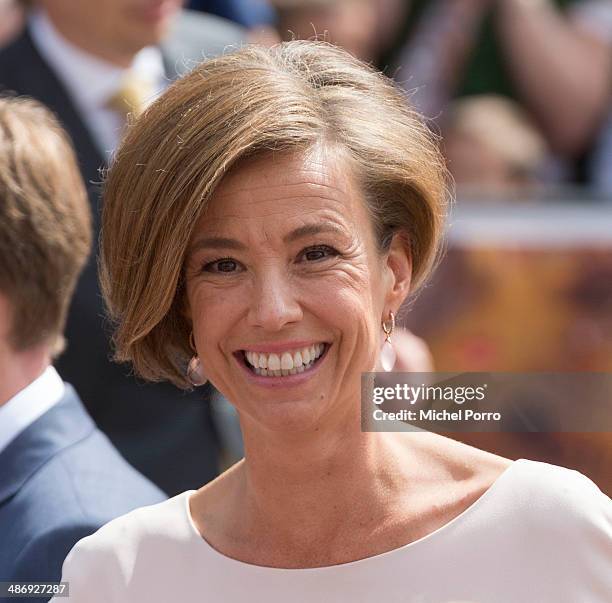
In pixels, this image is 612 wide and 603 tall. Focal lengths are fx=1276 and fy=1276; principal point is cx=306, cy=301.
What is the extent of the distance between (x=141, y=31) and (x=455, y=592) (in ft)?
5.81

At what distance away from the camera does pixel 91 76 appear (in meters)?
3.06

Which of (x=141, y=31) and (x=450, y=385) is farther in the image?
(x=141, y=31)

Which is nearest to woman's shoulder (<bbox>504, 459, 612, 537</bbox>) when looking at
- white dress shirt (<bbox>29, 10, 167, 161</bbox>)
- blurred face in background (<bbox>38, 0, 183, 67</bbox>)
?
white dress shirt (<bbox>29, 10, 167, 161</bbox>)

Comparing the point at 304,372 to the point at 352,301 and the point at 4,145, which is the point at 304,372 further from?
the point at 4,145

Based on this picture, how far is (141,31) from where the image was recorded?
10.2 feet

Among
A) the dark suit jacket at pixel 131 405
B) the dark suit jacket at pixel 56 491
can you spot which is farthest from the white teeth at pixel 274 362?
the dark suit jacket at pixel 131 405

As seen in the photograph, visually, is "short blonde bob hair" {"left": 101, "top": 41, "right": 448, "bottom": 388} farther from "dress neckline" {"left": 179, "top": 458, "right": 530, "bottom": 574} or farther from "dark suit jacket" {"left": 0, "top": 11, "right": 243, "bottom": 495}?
"dark suit jacket" {"left": 0, "top": 11, "right": 243, "bottom": 495}

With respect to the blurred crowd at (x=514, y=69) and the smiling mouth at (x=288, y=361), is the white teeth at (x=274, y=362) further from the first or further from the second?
the blurred crowd at (x=514, y=69)

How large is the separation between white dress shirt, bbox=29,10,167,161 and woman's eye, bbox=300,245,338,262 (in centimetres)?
121

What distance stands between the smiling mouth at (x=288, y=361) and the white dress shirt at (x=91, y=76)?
48.1 inches

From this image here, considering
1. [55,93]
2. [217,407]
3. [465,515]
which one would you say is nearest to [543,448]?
[465,515]

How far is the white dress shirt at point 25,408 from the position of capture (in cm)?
223

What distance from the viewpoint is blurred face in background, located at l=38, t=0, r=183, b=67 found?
122 inches

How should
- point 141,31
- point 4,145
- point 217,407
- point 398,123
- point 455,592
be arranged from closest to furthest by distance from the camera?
point 455,592 → point 398,123 → point 4,145 → point 217,407 → point 141,31
